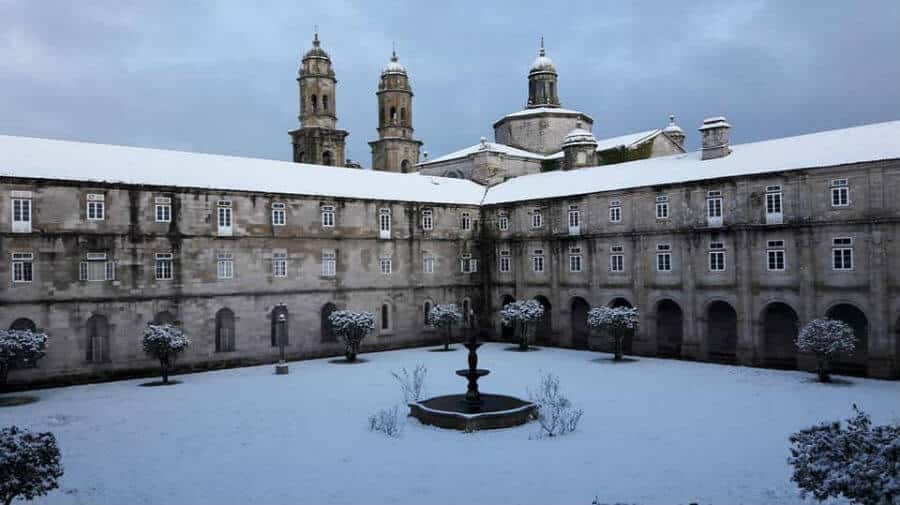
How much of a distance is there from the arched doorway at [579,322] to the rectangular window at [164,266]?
21.7 metres

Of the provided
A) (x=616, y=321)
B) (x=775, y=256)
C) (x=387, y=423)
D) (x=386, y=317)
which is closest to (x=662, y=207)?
(x=775, y=256)

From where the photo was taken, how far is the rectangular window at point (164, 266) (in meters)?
34.1

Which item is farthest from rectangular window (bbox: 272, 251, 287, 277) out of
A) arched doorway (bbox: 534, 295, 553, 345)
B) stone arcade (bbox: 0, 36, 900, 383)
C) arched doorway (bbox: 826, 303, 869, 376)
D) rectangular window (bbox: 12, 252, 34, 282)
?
arched doorway (bbox: 826, 303, 869, 376)

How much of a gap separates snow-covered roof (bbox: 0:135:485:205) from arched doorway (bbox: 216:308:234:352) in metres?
6.22

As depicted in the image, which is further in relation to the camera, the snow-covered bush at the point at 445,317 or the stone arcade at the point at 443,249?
the snow-covered bush at the point at 445,317

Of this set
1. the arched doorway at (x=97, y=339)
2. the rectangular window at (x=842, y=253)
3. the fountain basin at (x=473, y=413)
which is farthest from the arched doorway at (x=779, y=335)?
the arched doorway at (x=97, y=339)

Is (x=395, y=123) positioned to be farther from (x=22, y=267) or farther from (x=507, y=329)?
(x=22, y=267)

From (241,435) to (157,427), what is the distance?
10.5 ft

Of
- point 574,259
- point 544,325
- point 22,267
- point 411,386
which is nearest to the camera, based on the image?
point 411,386

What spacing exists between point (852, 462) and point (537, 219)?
32226 millimetres

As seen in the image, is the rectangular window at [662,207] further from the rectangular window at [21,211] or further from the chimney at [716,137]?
the rectangular window at [21,211]

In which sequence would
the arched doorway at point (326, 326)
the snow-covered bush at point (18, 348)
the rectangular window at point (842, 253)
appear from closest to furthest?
the snow-covered bush at point (18, 348) < the rectangular window at point (842, 253) < the arched doorway at point (326, 326)

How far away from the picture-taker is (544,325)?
146 ft

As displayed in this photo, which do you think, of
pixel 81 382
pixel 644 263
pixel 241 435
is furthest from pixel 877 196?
pixel 81 382
